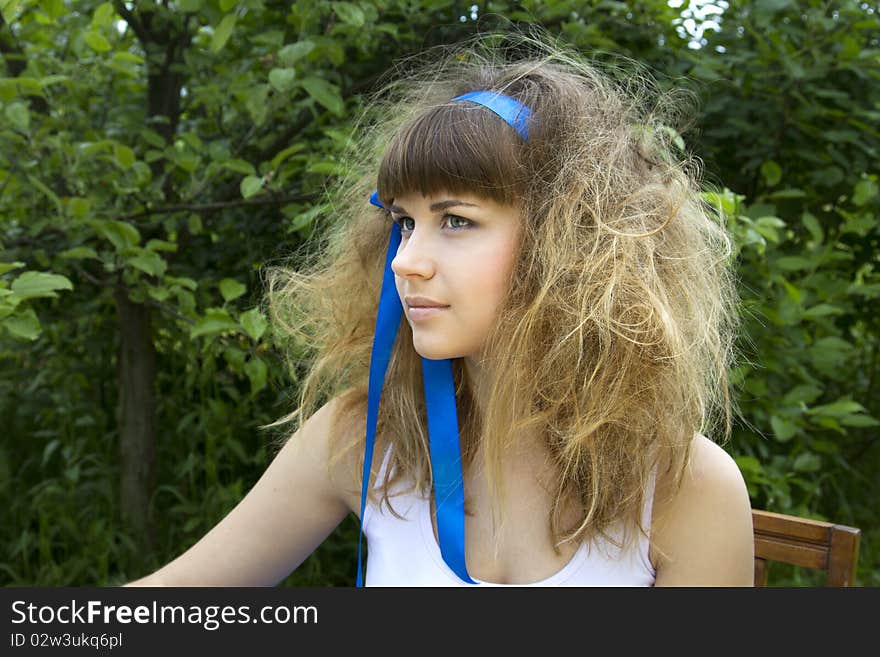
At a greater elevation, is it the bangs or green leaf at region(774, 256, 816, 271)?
green leaf at region(774, 256, 816, 271)

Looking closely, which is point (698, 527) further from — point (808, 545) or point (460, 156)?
Answer: point (460, 156)

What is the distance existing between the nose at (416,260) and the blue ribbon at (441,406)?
150 millimetres

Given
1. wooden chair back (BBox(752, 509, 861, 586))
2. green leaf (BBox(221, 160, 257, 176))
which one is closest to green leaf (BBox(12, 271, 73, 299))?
green leaf (BBox(221, 160, 257, 176))

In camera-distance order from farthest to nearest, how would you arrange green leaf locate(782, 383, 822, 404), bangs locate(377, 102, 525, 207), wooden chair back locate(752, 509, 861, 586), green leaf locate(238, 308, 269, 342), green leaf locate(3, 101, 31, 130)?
1. green leaf locate(782, 383, 822, 404)
2. green leaf locate(3, 101, 31, 130)
3. green leaf locate(238, 308, 269, 342)
4. wooden chair back locate(752, 509, 861, 586)
5. bangs locate(377, 102, 525, 207)

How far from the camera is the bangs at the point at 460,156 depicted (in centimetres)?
127

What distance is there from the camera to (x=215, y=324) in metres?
1.92

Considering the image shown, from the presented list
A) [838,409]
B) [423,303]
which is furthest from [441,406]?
[838,409]

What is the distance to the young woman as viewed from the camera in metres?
1.30

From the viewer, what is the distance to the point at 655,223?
4.59 ft

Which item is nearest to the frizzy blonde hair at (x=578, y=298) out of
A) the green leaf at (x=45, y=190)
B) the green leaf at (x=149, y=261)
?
the green leaf at (x=149, y=261)

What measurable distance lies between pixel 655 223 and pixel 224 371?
1492 mm

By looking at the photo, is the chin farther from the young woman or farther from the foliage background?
the foliage background

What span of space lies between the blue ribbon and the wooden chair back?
51 centimetres

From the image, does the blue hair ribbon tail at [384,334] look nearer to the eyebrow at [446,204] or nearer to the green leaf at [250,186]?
the eyebrow at [446,204]
